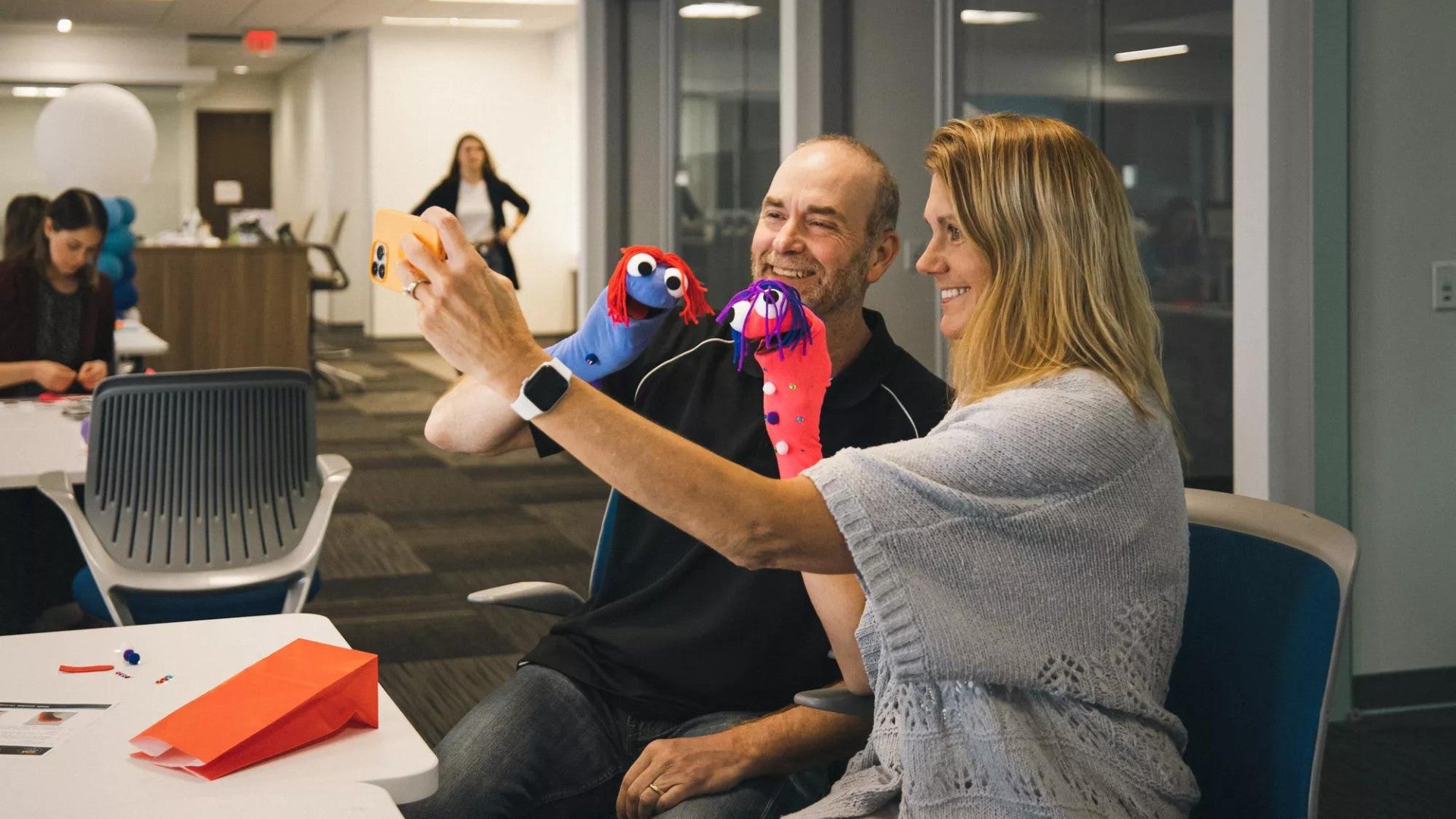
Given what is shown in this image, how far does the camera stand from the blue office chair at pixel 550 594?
1991 millimetres

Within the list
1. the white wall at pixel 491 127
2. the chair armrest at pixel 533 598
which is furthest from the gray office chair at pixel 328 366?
the chair armrest at pixel 533 598

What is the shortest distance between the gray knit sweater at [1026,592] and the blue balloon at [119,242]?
20.1ft

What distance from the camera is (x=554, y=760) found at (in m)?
1.76

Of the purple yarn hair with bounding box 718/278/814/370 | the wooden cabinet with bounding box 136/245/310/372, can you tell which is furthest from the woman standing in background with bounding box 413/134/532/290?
the purple yarn hair with bounding box 718/278/814/370

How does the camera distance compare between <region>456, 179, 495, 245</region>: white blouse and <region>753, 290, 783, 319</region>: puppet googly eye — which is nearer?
<region>753, 290, 783, 319</region>: puppet googly eye

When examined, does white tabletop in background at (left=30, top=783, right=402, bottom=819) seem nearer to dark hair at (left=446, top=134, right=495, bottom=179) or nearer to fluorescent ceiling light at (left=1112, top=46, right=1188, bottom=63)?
fluorescent ceiling light at (left=1112, top=46, right=1188, bottom=63)

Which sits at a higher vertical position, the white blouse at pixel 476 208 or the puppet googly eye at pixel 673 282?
the white blouse at pixel 476 208

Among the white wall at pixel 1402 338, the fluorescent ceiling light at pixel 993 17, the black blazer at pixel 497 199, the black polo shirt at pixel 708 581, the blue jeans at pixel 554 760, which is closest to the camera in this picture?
the blue jeans at pixel 554 760

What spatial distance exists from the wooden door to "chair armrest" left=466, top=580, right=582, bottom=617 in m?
17.8

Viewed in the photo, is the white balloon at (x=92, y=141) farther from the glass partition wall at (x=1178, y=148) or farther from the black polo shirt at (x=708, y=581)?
the black polo shirt at (x=708, y=581)

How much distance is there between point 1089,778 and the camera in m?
1.27

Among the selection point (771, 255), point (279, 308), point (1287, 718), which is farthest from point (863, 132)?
point (279, 308)

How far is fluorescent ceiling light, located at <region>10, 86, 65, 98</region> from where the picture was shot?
14.4 meters

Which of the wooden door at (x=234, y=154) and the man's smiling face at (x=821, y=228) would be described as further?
the wooden door at (x=234, y=154)
